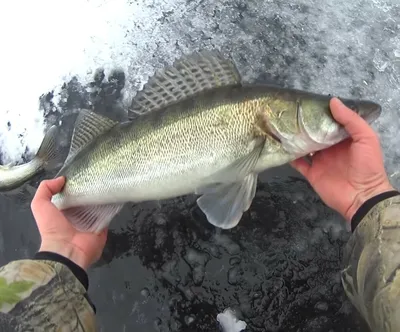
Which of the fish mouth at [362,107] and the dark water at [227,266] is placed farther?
the dark water at [227,266]

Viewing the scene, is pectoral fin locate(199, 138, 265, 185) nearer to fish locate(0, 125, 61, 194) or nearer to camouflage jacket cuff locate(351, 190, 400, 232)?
camouflage jacket cuff locate(351, 190, 400, 232)

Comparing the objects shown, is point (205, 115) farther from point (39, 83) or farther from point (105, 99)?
point (39, 83)

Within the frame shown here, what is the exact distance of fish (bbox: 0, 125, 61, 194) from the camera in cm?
329

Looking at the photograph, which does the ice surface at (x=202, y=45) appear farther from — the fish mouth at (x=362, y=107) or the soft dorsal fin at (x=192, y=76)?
the soft dorsal fin at (x=192, y=76)

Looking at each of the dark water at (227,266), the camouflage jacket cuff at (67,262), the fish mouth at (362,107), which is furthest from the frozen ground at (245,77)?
the fish mouth at (362,107)

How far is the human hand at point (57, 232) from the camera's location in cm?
256

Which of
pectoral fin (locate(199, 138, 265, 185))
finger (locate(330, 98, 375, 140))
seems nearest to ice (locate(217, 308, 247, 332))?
pectoral fin (locate(199, 138, 265, 185))

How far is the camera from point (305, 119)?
2514mm

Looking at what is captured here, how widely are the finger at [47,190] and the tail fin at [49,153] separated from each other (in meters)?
0.62

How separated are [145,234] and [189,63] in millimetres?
1088

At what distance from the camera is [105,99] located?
11.6 ft

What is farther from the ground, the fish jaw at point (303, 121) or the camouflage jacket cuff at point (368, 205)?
the fish jaw at point (303, 121)

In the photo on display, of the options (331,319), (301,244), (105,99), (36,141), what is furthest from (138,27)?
(331,319)

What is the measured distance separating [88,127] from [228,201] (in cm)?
90
